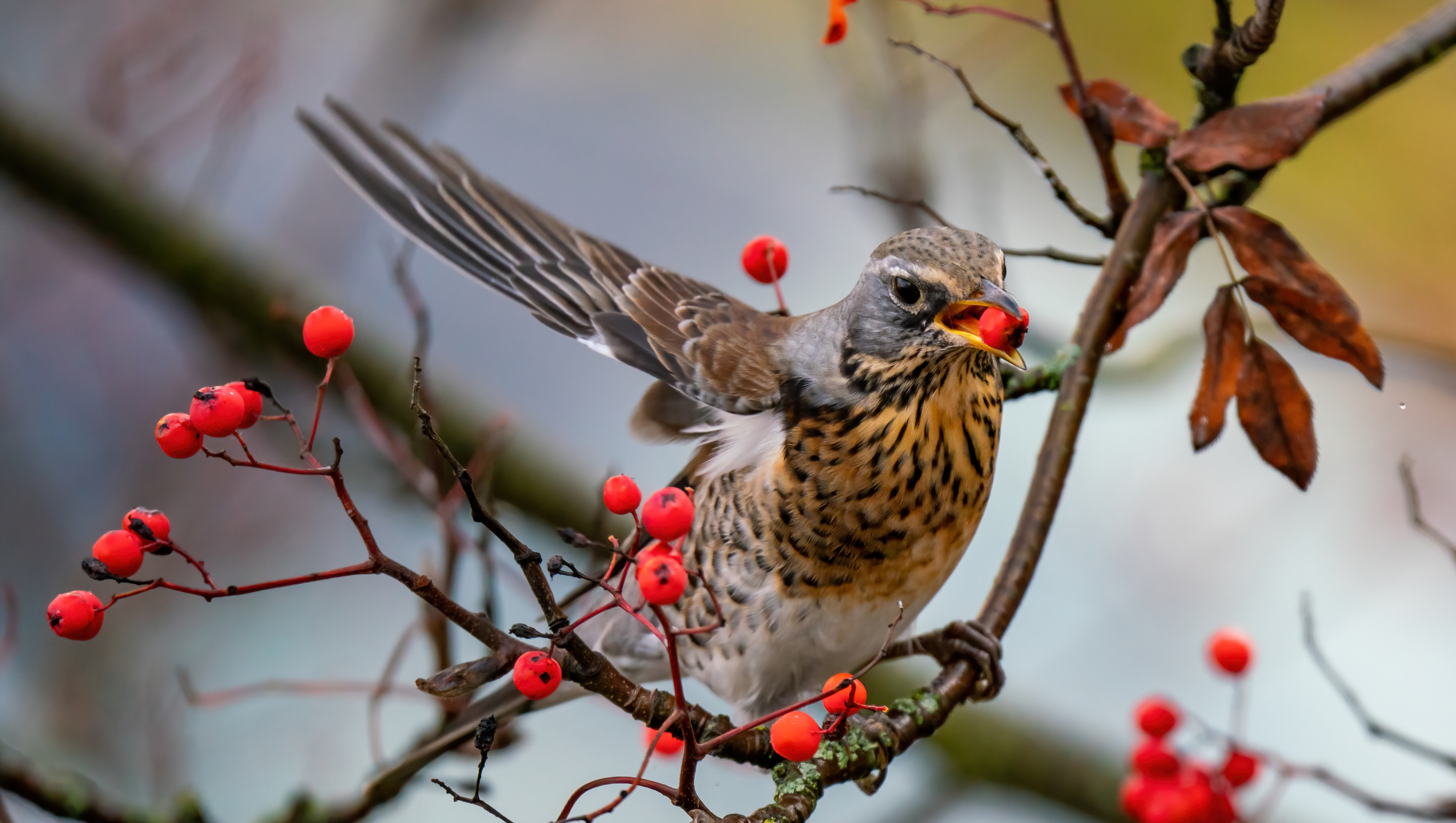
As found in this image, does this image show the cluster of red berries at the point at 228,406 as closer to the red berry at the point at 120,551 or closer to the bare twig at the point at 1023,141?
the red berry at the point at 120,551

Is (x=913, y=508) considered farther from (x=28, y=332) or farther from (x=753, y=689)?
(x=28, y=332)

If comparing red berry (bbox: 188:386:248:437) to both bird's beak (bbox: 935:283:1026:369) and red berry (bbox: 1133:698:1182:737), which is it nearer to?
bird's beak (bbox: 935:283:1026:369)

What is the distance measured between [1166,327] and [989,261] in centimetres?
151

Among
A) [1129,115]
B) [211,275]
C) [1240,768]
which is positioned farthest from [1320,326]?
[211,275]

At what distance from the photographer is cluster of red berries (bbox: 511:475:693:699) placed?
2.33ft

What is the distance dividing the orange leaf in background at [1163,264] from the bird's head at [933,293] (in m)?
0.13

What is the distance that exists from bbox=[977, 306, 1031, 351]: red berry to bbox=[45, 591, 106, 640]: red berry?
683mm

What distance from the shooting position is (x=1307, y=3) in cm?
254

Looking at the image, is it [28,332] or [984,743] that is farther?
[28,332]

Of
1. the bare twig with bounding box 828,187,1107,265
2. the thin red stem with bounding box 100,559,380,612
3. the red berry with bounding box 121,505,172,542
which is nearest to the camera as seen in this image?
the thin red stem with bounding box 100,559,380,612

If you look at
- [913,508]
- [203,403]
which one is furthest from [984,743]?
[203,403]

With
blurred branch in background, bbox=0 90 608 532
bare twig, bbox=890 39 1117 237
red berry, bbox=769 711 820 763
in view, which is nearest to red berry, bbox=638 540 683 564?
red berry, bbox=769 711 820 763

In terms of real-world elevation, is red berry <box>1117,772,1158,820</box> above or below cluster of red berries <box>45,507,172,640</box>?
above

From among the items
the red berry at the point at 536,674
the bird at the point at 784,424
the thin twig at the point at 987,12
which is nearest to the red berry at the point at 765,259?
the bird at the point at 784,424
